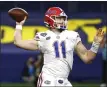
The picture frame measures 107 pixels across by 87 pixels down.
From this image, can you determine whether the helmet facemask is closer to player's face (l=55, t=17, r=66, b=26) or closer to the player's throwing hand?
player's face (l=55, t=17, r=66, b=26)

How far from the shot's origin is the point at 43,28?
16.2 metres

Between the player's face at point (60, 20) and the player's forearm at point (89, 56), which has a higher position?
the player's face at point (60, 20)

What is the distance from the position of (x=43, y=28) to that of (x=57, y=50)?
1042 cm

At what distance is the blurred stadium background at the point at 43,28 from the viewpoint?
15695mm

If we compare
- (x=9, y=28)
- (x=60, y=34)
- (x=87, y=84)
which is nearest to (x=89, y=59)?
(x=60, y=34)

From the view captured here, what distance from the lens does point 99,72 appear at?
52.2 feet

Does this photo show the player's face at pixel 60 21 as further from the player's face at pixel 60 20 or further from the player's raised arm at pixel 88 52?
the player's raised arm at pixel 88 52

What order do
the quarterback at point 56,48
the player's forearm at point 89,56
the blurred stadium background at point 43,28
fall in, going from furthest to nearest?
the blurred stadium background at point 43,28, the player's forearm at point 89,56, the quarterback at point 56,48

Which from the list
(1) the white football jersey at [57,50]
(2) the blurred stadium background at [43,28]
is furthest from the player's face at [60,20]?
(2) the blurred stadium background at [43,28]

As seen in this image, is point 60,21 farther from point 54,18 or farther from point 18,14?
point 18,14

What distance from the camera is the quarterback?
5.79m

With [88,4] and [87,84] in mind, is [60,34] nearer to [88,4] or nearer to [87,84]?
[87,84]

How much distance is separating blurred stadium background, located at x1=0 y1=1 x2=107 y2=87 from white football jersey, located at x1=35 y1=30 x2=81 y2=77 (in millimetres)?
9452

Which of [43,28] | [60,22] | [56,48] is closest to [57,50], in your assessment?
[56,48]
